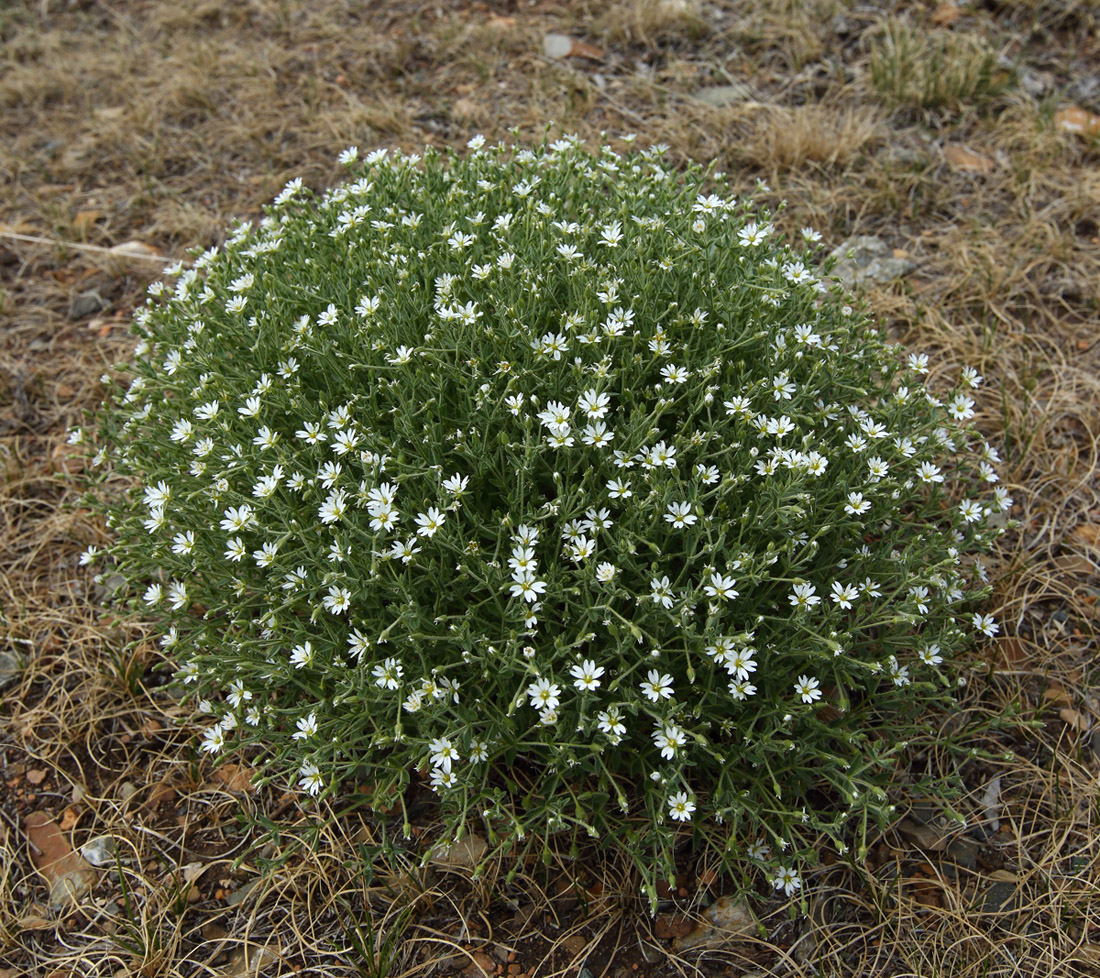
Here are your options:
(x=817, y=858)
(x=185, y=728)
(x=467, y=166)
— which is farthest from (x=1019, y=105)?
(x=185, y=728)

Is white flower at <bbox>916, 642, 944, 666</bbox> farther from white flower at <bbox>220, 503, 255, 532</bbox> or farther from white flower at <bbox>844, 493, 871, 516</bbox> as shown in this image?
white flower at <bbox>220, 503, 255, 532</bbox>

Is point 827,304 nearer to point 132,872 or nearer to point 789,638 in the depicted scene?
point 789,638

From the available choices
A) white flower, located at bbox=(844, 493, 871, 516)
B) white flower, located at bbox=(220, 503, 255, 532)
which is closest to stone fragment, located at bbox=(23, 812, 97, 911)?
white flower, located at bbox=(220, 503, 255, 532)

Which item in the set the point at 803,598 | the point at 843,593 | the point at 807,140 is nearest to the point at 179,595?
the point at 803,598

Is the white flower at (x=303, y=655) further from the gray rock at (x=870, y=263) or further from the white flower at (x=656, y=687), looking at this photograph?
the gray rock at (x=870, y=263)

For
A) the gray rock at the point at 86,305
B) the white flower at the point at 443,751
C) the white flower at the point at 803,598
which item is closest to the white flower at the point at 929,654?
the white flower at the point at 803,598

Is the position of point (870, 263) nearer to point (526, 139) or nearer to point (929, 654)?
point (526, 139)
